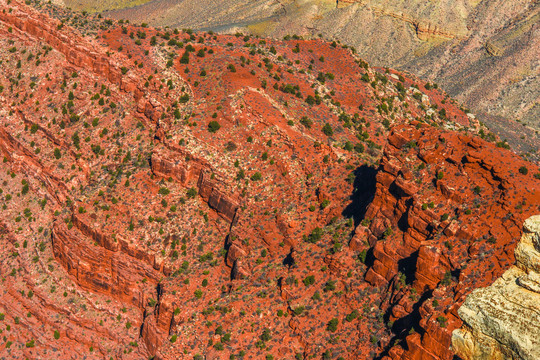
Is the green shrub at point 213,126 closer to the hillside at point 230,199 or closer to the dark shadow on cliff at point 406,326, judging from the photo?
the hillside at point 230,199

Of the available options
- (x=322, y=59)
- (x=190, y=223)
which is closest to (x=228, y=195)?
(x=190, y=223)

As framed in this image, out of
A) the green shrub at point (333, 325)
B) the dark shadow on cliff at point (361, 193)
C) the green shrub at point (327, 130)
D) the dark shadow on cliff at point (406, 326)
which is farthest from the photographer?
the green shrub at point (327, 130)

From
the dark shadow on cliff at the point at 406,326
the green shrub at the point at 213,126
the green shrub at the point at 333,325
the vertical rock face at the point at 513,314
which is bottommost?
the green shrub at the point at 333,325

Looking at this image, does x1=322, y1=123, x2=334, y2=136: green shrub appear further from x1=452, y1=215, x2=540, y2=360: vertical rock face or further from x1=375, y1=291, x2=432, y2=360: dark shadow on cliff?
x1=452, y1=215, x2=540, y2=360: vertical rock face

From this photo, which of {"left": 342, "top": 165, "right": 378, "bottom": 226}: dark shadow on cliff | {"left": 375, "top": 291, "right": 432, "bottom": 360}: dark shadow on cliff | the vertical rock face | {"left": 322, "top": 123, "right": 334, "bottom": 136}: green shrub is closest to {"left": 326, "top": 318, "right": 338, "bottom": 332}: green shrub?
{"left": 375, "top": 291, "right": 432, "bottom": 360}: dark shadow on cliff

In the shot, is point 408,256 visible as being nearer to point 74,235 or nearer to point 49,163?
point 74,235

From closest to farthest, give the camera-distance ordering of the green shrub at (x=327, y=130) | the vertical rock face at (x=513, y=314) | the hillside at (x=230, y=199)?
the vertical rock face at (x=513, y=314) < the hillside at (x=230, y=199) < the green shrub at (x=327, y=130)

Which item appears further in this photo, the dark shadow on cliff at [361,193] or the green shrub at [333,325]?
the dark shadow on cliff at [361,193]

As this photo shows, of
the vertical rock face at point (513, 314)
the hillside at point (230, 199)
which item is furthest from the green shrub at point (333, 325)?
the vertical rock face at point (513, 314)
